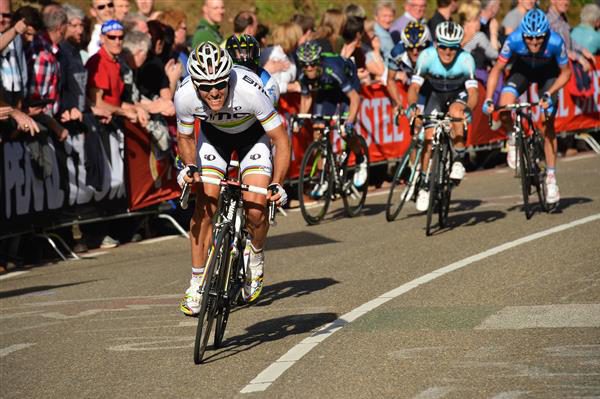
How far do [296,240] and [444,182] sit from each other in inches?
70.1

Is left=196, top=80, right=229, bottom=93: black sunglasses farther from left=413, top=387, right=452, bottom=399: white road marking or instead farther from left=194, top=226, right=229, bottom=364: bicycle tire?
left=413, top=387, right=452, bottom=399: white road marking

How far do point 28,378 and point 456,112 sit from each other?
7202 mm

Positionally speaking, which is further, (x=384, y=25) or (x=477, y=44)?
(x=477, y=44)

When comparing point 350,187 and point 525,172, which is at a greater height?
point 525,172

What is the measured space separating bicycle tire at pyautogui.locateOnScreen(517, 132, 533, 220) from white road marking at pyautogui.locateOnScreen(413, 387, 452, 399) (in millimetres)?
7351

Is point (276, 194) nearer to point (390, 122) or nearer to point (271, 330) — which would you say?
point (271, 330)

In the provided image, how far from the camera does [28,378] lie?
7766mm

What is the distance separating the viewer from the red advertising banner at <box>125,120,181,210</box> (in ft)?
46.2

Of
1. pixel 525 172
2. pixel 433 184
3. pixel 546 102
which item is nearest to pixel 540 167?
pixel 525 172

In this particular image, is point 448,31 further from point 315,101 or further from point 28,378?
point 28,378

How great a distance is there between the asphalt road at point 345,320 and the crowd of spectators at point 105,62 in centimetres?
146

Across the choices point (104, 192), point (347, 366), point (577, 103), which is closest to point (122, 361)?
point (347, 366)

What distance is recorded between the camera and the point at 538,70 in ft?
47.4

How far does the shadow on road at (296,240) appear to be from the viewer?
1316 cm
